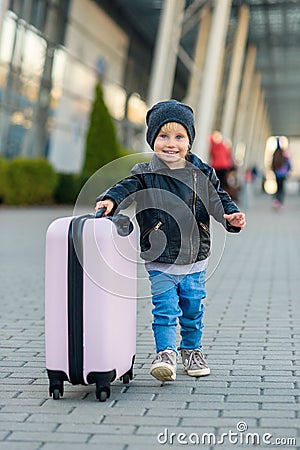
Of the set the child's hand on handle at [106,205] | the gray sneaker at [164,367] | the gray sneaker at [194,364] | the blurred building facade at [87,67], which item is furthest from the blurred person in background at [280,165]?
the child's hand on handle at [106,205]

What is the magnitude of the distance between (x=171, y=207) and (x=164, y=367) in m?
0.80

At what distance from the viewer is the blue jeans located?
4.89 metres

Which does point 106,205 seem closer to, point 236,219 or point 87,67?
point 236,219

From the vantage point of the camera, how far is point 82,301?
175 inches

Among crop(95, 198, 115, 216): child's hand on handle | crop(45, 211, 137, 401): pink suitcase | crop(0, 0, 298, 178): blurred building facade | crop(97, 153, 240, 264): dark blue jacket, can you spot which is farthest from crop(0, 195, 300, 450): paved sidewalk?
crop(0, 0, 298, 178): blurred building facade

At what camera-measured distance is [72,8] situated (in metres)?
36.5

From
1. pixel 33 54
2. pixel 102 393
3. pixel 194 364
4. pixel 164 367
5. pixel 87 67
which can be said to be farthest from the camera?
pixel 87 67

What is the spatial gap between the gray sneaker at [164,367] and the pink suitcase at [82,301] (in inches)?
11.5

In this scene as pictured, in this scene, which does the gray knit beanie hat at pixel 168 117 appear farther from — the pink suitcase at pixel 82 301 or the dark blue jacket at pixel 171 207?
the pink suitcase at pixel 82 301

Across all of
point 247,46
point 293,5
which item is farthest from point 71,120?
point 247,46

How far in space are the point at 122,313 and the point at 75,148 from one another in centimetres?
3377

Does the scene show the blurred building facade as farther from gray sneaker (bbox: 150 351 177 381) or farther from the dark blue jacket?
gray sneaker (bbox: 150 351 177 381)

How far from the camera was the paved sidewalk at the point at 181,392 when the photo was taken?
148 inches

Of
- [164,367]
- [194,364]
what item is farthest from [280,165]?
[164,367]
